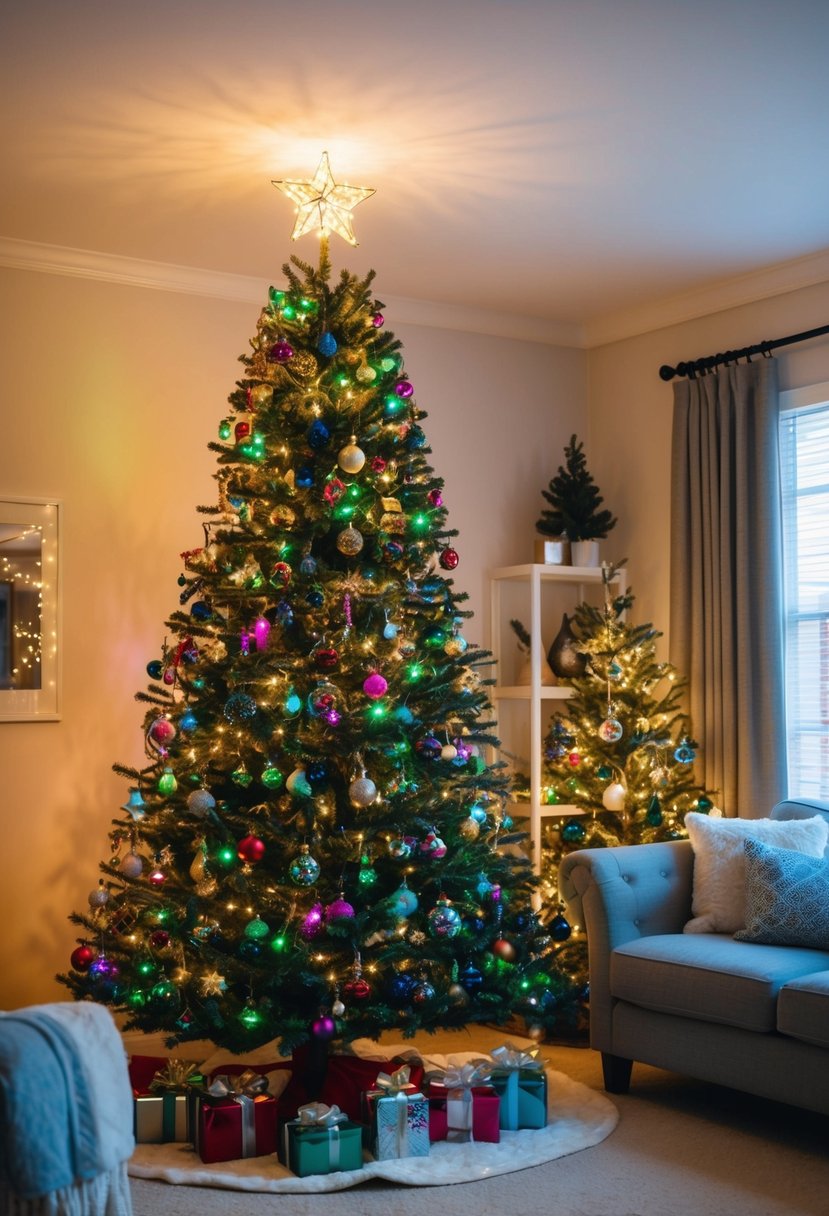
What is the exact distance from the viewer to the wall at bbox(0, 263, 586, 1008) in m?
4.64

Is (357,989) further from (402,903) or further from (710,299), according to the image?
(710,299)

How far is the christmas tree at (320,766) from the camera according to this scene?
12.0ft

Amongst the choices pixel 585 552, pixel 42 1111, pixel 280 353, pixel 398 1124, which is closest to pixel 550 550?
pixel 585 552

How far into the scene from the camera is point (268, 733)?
3709mm

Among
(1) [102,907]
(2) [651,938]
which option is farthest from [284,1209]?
(2) [651,938]

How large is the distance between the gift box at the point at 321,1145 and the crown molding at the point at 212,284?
3.13m

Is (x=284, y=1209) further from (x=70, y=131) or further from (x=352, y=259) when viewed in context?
(x=352, y=259)

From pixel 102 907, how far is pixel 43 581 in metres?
1.34

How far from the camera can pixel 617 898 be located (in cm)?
413

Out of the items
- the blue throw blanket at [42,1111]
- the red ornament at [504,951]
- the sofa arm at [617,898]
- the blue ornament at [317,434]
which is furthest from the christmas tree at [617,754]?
the blue throw blanket at [42,1111]

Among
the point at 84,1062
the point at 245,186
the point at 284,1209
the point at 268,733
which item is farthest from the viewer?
the point at 245,186

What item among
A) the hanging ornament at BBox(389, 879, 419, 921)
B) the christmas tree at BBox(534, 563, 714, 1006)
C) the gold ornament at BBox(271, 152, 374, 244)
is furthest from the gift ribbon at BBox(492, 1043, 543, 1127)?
the gold ornament at BBox(271, 152, 374, 244)

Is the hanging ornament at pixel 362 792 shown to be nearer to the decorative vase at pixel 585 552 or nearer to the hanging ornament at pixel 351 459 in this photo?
the hanging ornament at pixel 351 459

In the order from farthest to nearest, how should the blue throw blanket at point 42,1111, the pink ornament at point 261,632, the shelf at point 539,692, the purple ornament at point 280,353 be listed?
the shelf at point 539,692, the purple ornament at point 280,353, the pink ornament at point 261,632, the blue throw blanket at point 42,1111
